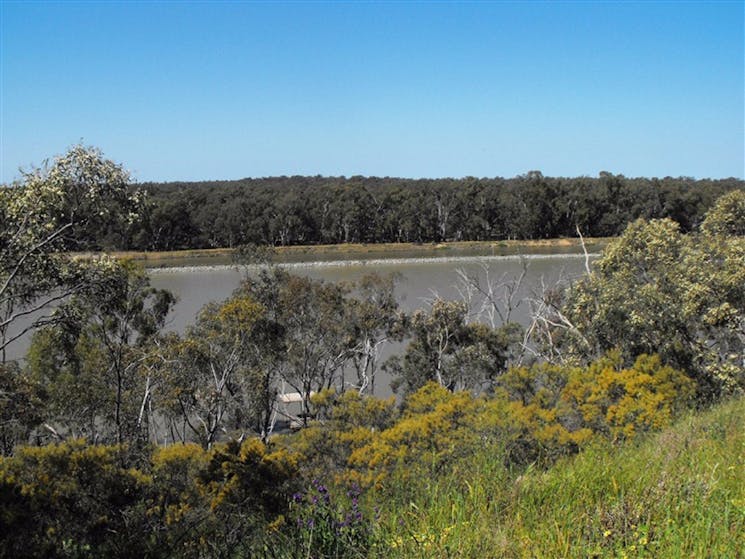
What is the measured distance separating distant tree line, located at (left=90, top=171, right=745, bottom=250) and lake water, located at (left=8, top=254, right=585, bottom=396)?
10.1 m

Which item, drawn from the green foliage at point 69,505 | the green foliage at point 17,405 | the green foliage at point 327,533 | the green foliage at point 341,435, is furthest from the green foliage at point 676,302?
the green foliage at point 17,405

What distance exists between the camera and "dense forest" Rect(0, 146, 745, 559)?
2639 mm

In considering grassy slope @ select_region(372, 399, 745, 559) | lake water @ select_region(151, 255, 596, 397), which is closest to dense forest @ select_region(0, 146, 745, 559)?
grassy slope @ select_region(372, 399, 745, 559)

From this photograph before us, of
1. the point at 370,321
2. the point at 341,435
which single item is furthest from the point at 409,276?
the point at 341,435

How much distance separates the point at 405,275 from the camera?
39.5 meters

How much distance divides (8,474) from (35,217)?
341 centimetres

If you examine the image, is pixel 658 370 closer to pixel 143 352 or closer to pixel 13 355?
pixel 143 352

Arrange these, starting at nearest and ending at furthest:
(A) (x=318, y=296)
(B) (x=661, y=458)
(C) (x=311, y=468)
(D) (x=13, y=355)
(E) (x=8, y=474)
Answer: (B) (x=661, y=458)
(E) (x=8, y=474)
(C) (x=311, y=468)
(A) (x=318, y=296)
(D) (x=13, y=355)

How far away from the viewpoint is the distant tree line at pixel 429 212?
5600 centimetres

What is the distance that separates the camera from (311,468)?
35.4 feet

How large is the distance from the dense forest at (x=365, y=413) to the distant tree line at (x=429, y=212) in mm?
36667

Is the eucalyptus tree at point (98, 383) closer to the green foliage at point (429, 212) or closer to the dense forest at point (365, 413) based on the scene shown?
the dense forest at point (365, 413)

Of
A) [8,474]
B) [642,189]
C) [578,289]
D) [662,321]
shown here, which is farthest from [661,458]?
[642,189]

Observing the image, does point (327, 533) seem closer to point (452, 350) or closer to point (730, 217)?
point (730, 217)
